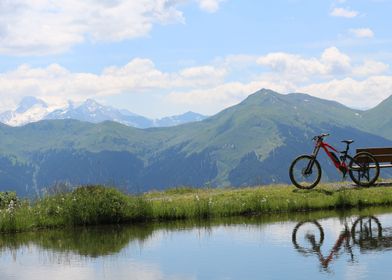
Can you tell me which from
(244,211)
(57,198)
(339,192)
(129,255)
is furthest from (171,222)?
(339,192)

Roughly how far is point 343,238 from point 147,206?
7.15 m

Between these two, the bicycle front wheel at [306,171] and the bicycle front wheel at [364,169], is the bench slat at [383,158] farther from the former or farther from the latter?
the bicycle front wheel at [306,171]

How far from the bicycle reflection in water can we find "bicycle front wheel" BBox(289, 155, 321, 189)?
5806 millimetres

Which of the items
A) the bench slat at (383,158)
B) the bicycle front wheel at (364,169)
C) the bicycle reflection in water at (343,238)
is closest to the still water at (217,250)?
the bicycle reflection in water at (343,238)

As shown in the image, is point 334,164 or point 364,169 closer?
point 364,169

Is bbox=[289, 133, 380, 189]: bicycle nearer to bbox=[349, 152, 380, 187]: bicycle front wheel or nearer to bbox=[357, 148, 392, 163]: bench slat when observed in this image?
bbox=[349, 152, 380, 187]: bicycle front wheel

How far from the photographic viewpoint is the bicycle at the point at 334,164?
21891 millimetres

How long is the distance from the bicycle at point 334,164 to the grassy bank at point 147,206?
1.09 metres

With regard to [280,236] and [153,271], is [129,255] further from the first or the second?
[280,236]

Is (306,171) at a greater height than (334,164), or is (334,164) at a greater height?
(334,164)

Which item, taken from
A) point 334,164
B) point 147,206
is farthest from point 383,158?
point 147,206

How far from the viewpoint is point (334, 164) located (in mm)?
22734

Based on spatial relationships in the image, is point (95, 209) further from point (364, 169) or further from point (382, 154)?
point (382, 154)

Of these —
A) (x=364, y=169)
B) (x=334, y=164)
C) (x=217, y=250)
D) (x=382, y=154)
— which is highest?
(x=382, y=154)
